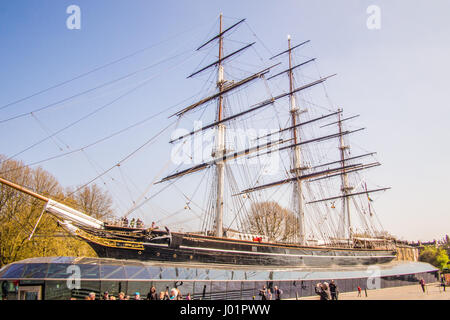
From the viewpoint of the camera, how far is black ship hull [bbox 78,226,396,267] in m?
16.1

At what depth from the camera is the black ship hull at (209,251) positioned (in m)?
16.1

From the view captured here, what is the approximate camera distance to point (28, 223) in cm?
1927

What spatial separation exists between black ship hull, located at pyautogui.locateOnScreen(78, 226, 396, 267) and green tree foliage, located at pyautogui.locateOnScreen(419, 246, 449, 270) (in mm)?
47137

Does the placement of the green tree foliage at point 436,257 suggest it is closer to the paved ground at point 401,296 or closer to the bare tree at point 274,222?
the bare tree at point 274,222

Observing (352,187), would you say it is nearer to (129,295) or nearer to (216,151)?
(216,151)

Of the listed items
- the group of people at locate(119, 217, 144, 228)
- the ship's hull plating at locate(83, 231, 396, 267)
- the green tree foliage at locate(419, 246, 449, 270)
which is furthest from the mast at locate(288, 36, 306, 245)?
the green tree foliage at locate(419, 246, 449, 270)

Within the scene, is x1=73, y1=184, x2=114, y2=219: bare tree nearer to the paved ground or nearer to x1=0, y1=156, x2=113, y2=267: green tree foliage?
x1=0, y1=156, x2=113, y2=267: green tree foliage

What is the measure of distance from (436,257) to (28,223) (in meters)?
70.7

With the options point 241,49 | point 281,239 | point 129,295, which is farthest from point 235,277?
point 281,239

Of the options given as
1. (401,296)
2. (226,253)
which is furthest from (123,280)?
(401,296)

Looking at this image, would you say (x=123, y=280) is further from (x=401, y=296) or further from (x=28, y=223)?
(x=401, y=296)

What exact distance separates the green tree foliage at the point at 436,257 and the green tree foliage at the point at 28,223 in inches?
2482

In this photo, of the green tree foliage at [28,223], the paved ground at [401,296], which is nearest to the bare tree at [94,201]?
the green tree foliage at [28,223]
